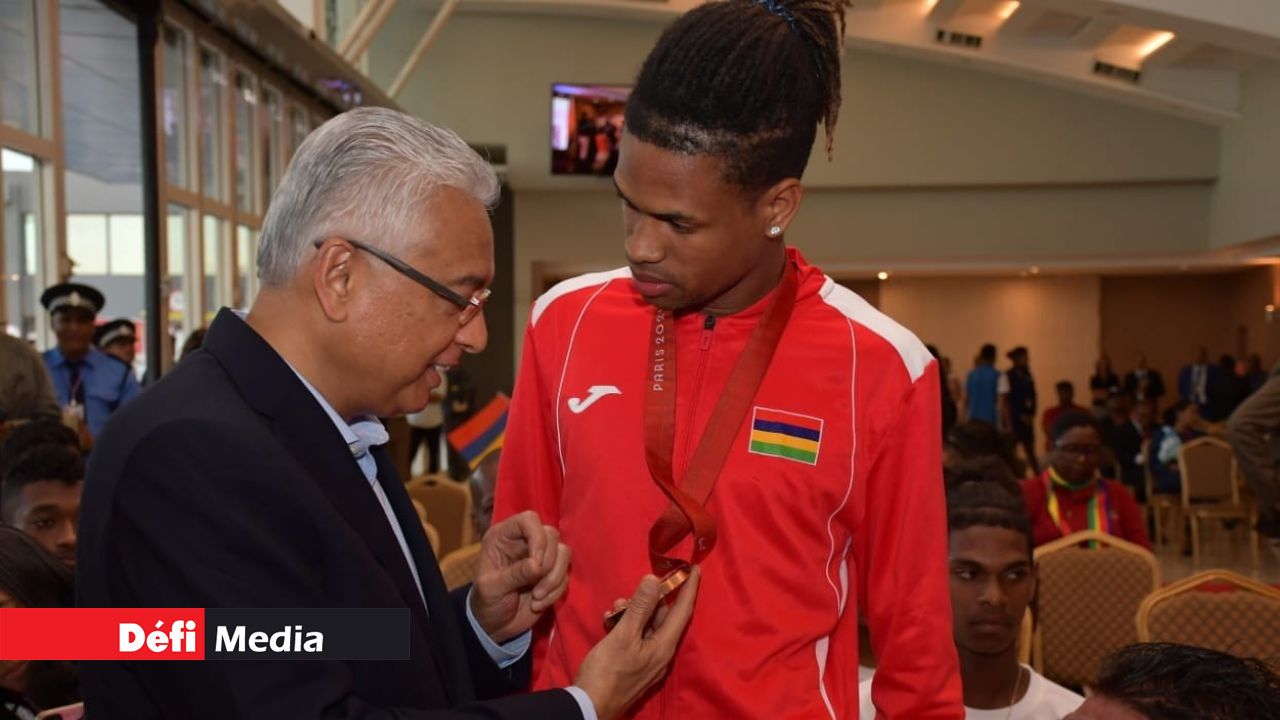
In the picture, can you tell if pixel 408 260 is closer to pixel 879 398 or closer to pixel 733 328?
pixel 733 328

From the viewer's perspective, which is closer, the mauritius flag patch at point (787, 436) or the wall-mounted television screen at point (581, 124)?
the mauritius flag patch at point (787, 436)

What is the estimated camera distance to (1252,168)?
1546cm

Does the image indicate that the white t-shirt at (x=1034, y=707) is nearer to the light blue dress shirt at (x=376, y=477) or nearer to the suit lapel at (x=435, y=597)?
the light blue dress shirt at (x=376, y=477)

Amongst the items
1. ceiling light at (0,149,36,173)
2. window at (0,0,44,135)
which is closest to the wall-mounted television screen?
window at (0,0,44,135)

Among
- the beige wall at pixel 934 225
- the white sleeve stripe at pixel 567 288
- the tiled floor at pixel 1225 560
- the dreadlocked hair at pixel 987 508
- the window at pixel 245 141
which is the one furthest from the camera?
the beige wall at pixel 934 225

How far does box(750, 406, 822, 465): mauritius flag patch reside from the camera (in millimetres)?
1647

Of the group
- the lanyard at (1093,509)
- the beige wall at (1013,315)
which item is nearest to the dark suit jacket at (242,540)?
the lanyard at (1093,509)

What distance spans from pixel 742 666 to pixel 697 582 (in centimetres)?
16

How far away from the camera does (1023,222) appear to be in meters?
17.5

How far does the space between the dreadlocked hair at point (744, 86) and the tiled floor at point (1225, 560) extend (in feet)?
25.9

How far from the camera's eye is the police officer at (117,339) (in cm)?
776

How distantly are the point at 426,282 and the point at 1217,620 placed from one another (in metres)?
3.28

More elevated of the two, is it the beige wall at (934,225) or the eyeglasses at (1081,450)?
the beige wall at (934,225)

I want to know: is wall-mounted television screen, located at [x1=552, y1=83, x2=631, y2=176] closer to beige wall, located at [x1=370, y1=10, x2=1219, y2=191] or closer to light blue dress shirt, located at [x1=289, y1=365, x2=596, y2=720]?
beige wall, located at [x1=370, y1=10, x2=1219, y2=191]
